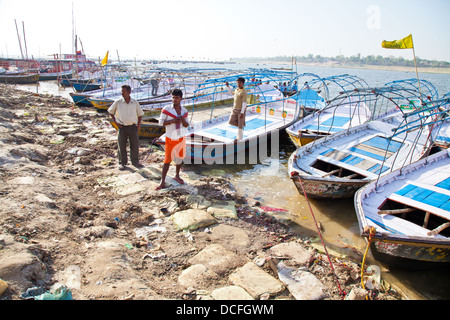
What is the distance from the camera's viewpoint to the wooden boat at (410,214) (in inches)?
152

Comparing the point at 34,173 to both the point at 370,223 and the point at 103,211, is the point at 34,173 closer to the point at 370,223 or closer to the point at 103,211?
the point at 103,211

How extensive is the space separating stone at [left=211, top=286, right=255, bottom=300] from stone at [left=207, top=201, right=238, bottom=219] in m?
1.94

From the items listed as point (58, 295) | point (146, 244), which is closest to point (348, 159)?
point (146, 244)

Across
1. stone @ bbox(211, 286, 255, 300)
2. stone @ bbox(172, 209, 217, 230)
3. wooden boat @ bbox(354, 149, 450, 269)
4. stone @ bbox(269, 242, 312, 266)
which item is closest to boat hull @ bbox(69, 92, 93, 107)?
stone @ bbox(172, 209, 217, 230)

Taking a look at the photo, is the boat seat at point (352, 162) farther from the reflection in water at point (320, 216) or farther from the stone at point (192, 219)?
Result: the stone at point (192, 219)

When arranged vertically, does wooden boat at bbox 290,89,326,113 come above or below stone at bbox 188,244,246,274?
above

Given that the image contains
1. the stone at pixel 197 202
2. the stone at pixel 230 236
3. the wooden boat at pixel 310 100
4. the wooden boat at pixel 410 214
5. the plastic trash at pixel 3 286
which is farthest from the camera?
the wooden boat at pixel 310 100

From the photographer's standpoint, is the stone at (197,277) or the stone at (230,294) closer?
the stone at (230,294)

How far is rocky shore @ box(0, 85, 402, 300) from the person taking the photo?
123 inches

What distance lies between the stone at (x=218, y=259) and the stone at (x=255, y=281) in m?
0.14

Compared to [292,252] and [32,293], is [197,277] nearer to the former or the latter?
[292,252]

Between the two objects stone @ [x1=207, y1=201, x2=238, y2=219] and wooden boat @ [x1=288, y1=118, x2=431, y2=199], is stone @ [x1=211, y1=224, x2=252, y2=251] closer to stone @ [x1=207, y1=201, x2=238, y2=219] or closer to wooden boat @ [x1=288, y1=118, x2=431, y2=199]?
stone @ [x1=207, y1=201, x2=238, y2=219]

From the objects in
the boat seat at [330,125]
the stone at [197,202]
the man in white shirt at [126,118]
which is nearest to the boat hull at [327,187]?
the stone at [197,202]

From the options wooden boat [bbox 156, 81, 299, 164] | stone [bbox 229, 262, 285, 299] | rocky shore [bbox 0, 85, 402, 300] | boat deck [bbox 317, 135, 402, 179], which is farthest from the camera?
wooden boat [bbox 156, 81, 299, 164]
